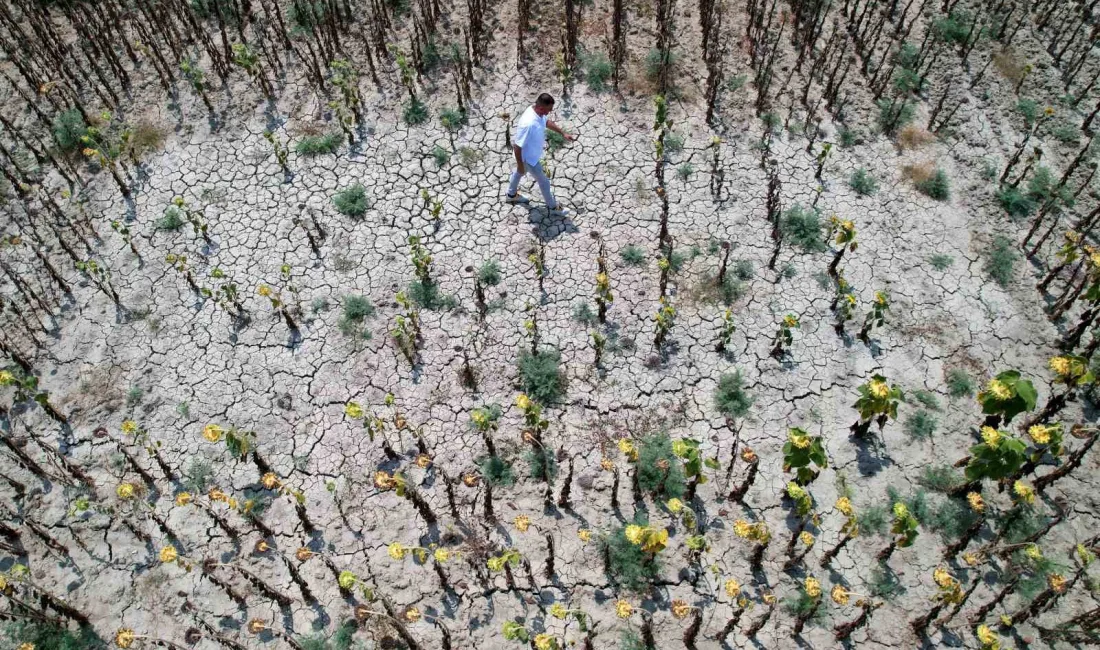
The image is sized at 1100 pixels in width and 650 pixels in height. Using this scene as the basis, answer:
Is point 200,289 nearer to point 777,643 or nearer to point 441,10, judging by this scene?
point 441,10

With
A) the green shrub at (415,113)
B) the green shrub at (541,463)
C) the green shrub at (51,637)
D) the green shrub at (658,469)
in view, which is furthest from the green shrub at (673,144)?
the green shrub at (51,637)

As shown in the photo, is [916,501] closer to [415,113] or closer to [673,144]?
[673,144]

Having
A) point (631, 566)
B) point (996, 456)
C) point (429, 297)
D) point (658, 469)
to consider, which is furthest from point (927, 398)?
point (429, 297)

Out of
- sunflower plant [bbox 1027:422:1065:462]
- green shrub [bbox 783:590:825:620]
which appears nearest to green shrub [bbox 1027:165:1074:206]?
sunflower plant [bbox 1027:422:1065:462]

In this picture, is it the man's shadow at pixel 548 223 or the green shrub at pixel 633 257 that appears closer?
the green shrub at pixel 633 257

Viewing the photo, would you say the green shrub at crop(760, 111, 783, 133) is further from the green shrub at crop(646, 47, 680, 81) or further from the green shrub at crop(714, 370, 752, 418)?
the green shrub at crop(714, 370, 752, 418)

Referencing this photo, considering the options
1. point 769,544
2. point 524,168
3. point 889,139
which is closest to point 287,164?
point 524,168

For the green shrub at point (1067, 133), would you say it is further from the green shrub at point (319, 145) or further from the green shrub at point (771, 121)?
the green shrub at point (319, 145)
